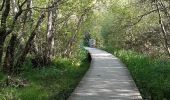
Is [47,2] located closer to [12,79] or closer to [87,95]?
[12,79]

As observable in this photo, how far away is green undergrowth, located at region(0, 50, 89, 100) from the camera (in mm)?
10273

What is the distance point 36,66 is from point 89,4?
4.42 metres

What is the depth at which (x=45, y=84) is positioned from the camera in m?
13.2

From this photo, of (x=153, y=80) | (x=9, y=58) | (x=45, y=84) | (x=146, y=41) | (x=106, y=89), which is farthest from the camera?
(x=146, y=41)

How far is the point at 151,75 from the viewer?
1517 cm

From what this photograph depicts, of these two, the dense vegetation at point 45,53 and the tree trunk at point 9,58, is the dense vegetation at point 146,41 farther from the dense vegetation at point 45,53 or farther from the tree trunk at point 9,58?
the tree trunk at point 9,58

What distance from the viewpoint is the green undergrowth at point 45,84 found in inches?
404

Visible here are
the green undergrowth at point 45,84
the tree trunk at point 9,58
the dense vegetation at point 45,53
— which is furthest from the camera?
the tree trunk at point 9,58

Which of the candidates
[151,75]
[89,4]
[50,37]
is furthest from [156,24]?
[151,75]

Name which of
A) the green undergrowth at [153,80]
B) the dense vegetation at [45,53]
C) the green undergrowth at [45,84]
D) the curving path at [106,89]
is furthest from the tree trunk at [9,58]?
the green undergrowth at [153,80]

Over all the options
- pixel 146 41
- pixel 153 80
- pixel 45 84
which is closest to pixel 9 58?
pixel 45 84

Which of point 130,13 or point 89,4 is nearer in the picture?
point 89,4

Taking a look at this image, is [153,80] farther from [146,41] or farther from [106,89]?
[146,41]

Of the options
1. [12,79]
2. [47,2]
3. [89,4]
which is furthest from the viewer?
[89,4]
